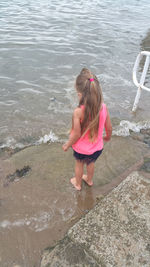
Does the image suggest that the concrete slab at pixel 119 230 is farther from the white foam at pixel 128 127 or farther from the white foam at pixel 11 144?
the white foam at pixel 11 144

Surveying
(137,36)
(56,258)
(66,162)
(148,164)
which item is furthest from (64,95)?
(137,36)

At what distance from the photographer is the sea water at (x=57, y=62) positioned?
4.70 meters

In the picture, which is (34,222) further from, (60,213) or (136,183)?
(136,183)

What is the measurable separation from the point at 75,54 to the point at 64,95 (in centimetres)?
293

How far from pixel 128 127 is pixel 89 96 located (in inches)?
99.4

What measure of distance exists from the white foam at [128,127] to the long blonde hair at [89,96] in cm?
205

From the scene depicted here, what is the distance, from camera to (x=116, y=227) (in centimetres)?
204

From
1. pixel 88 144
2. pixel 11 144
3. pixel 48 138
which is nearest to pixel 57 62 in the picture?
pixel 48 138

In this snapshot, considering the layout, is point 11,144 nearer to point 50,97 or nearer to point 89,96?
point 50,97

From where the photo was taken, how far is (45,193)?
2.80 meters

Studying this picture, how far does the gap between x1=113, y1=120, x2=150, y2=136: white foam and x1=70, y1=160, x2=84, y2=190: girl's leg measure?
5.33ft

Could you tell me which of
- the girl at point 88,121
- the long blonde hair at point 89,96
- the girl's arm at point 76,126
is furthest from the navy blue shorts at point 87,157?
the long blonde hair at point 89,96

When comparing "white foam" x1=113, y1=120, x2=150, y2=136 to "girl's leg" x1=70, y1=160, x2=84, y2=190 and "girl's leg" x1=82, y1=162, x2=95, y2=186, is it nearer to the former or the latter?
"girl's leg" x1=82, y1=162, x2=95, y2=186

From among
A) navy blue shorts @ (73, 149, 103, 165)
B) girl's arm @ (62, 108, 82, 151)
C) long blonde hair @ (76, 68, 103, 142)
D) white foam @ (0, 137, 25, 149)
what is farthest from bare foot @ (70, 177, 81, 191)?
white foam @ (0, 137, 25, 149)
